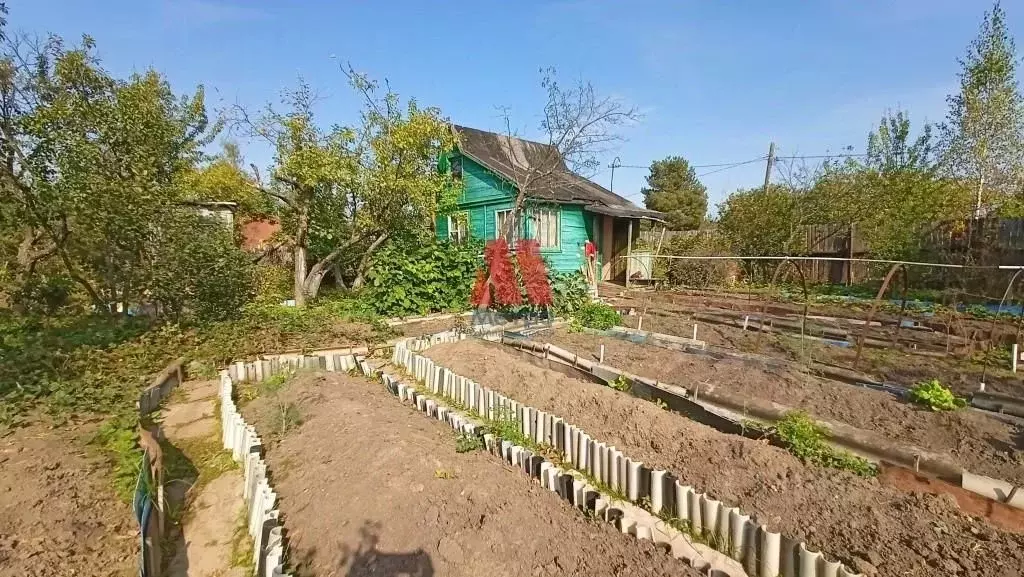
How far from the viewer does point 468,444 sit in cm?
367

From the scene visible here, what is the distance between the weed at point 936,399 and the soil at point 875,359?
791 millimetres

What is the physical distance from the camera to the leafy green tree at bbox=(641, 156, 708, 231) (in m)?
33.3

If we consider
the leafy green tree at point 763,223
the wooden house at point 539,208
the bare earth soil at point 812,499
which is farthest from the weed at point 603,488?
the leafy green tree at point 763,223

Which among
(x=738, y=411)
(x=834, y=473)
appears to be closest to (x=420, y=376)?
(x=738, y=411)

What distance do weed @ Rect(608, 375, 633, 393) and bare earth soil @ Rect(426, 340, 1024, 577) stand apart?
1.77 feet

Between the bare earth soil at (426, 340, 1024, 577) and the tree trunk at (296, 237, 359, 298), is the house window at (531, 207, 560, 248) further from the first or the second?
the bare earth soil at (426, 340, 1024, 577)

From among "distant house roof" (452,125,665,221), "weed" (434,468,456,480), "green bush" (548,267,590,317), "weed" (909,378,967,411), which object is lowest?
"weed" (434,468,456,480)

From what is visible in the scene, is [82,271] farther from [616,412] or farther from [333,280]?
[616,412]

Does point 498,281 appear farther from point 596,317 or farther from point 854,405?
point 854,405

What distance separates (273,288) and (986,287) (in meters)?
18.3

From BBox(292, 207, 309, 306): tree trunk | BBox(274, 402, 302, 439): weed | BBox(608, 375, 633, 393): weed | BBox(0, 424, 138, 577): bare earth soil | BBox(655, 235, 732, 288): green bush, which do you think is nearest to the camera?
BBox(0, 424, 138, 577): bare earth soil

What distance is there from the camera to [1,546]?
2.60m

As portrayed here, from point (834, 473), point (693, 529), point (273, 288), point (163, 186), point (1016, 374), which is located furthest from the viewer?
point (273, 288)

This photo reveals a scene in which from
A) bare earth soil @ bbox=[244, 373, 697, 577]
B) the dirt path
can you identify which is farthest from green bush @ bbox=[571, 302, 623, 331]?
the dirt path
